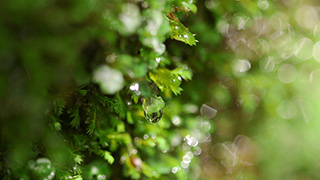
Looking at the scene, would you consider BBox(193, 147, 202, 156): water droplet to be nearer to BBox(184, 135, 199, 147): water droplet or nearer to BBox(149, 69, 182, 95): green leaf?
BBox(184, 135, 199, 147): water droplet

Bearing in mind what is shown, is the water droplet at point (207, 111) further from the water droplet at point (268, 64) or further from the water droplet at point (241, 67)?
the water droplet at point (268, 64)

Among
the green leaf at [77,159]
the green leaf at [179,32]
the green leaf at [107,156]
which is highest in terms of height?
the green leaf at [179,32]

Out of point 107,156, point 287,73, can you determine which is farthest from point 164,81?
point 287,73

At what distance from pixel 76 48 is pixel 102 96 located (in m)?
0.16

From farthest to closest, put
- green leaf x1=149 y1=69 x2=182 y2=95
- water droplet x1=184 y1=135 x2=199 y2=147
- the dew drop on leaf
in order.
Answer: water droplet x1=184 y1=135 x2=199 y2=147 < green leaf x1=149 y1=69 x2=182 y2=95 < the dew drop on leaf

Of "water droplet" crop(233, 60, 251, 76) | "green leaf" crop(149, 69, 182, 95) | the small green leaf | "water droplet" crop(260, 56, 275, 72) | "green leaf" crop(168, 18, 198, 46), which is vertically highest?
"green leaf" crop(168, 18, 198, 46)

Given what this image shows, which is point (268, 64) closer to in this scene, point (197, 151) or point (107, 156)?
point (197, 151)

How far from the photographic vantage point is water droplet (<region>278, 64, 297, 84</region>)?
1707 millimetres

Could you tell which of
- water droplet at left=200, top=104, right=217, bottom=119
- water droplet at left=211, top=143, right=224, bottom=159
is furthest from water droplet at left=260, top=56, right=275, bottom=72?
water droplet at left=211, top=143, right=224, bottom=159

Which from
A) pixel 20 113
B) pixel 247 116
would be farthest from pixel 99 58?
pixel 247 116

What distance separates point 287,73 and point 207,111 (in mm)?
558

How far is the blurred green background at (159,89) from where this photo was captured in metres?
0.79

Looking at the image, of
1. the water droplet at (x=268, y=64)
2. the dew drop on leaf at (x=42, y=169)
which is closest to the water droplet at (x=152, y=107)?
the dew drop on leaf at (x=42, y=169)

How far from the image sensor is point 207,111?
1.53 m
